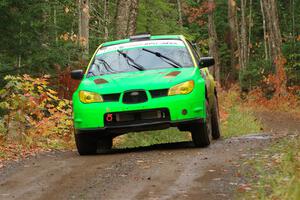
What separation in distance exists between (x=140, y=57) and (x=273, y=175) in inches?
192

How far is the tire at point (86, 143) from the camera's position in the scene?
1018 cm

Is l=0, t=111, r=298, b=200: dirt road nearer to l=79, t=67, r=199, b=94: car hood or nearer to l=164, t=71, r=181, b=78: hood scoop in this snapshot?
l=79, t=67, r=199, b=94: car hood

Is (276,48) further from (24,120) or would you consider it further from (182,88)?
(182,88)

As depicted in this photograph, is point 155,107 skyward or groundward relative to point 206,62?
groundward

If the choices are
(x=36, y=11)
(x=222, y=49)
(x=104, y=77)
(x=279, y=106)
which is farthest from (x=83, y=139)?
(x=222, y=49)

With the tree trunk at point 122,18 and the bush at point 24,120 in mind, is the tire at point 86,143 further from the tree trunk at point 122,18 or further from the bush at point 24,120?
the tree trunk at point 122,18

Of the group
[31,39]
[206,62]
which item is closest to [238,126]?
[31,39]

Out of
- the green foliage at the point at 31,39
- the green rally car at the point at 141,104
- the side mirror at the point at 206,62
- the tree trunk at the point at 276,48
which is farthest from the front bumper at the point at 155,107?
the tree trunk at the point at 276,48

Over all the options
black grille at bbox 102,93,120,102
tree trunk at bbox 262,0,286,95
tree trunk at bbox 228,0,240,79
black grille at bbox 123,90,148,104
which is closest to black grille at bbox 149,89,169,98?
black grille at bbox 123,90,148,104

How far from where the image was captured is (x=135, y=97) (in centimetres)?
973

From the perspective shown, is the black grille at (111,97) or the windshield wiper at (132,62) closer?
the black grille at (111,97)

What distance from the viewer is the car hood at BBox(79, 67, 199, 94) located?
973 cm

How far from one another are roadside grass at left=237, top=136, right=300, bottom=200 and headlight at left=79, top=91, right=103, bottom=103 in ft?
8.57

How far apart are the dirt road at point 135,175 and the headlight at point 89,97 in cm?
85
